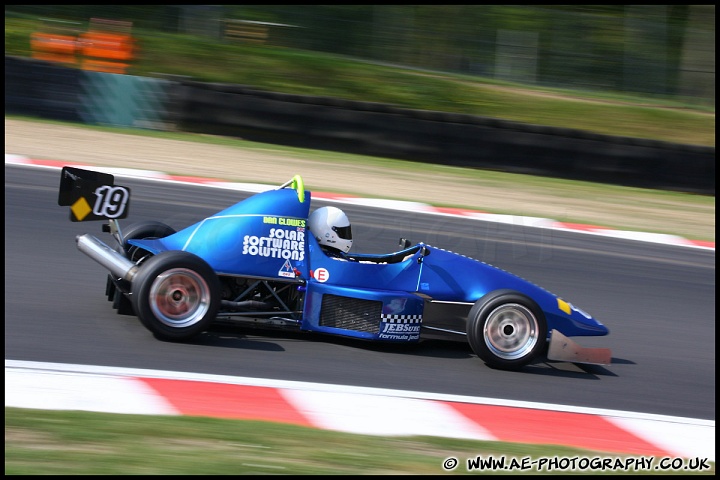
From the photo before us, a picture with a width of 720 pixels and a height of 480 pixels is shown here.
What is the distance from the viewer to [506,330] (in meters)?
5.30

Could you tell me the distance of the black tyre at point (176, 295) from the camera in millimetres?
4852

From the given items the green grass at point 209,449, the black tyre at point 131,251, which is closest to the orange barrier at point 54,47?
the black tyre at point 131,251

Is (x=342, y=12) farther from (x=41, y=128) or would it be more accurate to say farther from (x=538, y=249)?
(x=538, y=249)

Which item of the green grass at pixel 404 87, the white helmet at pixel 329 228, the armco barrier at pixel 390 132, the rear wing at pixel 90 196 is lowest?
the white helmet at pixel 329 228

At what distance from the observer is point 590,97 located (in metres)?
16.6

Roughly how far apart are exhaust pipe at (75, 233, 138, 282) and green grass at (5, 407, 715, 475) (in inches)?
48.3

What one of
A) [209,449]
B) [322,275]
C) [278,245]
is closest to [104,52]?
[278,245]

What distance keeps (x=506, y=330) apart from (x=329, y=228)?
49.3 inches

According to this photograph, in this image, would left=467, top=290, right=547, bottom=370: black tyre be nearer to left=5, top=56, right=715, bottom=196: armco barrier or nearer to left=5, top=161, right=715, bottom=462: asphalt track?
left=5, top=161, right=715, bottom=462: asphalt track

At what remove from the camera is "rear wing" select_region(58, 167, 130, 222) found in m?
5.26

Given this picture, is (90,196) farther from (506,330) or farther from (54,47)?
(54,47)

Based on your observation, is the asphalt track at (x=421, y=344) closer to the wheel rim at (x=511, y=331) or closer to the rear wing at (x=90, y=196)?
the wheel rim at (x=511, y=331)

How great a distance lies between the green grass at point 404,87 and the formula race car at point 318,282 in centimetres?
1005

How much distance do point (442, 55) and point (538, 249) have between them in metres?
7.91
